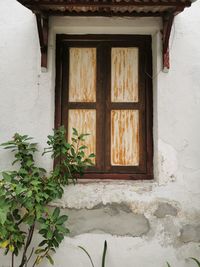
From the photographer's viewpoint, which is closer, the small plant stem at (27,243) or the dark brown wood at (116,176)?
the small plant stem at (27,243)

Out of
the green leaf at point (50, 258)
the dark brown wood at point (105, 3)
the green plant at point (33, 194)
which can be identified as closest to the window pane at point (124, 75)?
the green plant at point (33, 194)

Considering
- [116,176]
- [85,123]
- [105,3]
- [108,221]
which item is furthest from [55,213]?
[105,3]

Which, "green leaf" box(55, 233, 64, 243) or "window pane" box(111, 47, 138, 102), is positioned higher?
"window pane" box(111, 47, 138, 102)

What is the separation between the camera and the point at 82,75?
3.24 meters

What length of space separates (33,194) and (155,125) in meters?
1.30

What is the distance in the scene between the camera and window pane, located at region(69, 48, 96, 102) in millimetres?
3227

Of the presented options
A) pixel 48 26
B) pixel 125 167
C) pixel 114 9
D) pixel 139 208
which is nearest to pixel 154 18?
pixel 114 9

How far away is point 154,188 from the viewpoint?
3.00 metres

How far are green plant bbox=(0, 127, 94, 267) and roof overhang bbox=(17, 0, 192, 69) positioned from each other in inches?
32.0

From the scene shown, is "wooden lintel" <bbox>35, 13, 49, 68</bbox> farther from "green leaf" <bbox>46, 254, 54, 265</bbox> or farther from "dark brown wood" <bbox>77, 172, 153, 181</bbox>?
"green leaf" <bbox>46, 254, 54, 265</bbox>

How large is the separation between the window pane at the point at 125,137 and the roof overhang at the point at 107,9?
0.60 meters

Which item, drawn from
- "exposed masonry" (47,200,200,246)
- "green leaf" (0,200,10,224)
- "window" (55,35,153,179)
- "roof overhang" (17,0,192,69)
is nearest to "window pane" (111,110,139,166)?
"window" (55,35,153,179)

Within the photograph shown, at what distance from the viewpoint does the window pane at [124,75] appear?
10.6 ft

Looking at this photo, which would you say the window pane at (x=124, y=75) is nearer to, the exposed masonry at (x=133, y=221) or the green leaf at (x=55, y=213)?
the exposed masonry at (x=133, y=221)
